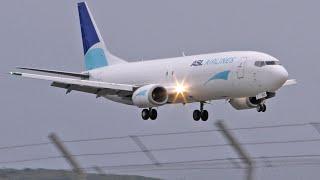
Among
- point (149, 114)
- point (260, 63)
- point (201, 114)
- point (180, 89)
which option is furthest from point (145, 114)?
point (260, 63)

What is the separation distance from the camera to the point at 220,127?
43.4 ft

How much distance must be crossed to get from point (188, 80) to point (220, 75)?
2.79 metres

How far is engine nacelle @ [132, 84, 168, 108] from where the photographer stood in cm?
4738

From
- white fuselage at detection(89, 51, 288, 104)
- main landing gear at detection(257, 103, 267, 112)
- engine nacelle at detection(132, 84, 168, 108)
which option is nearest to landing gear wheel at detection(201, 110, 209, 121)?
white fuselage at detection(89, 51, 288, 104)

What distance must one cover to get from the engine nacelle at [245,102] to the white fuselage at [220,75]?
2386 mm

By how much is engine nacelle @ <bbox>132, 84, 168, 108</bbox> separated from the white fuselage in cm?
88

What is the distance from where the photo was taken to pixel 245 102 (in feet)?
157

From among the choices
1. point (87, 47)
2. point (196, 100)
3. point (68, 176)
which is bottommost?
point (68, 176)

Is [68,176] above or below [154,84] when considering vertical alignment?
below

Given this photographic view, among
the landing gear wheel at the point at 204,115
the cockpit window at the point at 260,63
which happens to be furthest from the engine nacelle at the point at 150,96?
the cockpit window at the point at 260,63

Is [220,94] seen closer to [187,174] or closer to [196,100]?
[196,100]

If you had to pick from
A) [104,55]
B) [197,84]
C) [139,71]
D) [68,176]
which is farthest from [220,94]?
[68,176]

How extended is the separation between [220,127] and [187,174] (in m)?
0.82

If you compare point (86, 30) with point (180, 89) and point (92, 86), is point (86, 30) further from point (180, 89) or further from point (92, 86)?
point (180, 89)
